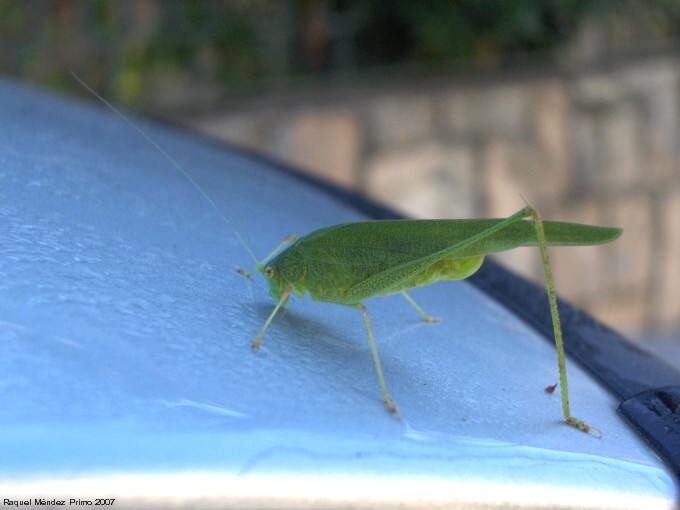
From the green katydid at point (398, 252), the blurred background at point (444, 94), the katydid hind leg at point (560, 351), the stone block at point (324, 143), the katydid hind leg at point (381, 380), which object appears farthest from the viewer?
the blurred background at point (444, 94)

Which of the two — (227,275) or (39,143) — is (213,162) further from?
(227,275)

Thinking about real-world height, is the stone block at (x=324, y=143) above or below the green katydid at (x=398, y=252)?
above

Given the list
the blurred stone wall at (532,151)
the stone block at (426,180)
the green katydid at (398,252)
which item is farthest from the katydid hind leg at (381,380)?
the stone block at (426,180)

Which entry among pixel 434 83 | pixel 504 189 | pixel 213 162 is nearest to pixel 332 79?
pixel 434 83

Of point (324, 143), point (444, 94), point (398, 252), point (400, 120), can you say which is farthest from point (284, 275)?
point (444, 94)

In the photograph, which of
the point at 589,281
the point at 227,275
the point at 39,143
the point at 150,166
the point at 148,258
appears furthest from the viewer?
the point at 589,281

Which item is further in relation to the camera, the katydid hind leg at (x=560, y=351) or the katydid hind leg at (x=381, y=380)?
the katydid hind leg at (x=560, y=351)

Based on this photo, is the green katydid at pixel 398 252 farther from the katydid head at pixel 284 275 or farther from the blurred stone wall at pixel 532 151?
the blurred stone wall at pixel 532 151

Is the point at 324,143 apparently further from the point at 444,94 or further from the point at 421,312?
the point at 421,312
